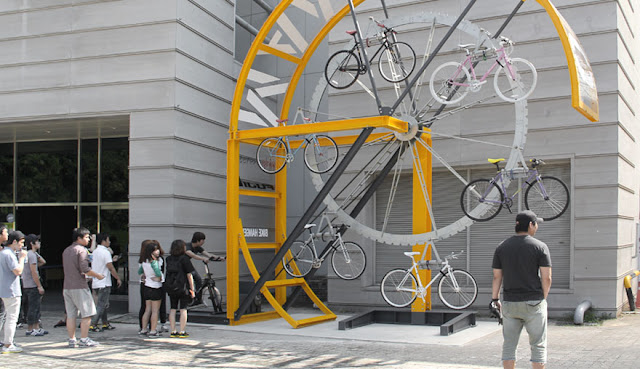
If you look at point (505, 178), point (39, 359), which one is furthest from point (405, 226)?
point (39, 359)

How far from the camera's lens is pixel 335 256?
45.2ft

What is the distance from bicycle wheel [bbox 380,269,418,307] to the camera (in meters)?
12.6

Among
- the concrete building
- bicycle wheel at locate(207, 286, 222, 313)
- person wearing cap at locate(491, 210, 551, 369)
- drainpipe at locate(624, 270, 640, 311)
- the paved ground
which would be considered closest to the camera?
person wearing cap at locate(491, 210, 551, 369)

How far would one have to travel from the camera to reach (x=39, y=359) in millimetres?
9617

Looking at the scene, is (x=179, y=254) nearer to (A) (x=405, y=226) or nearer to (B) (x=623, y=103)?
(A) (x=405, y=226)

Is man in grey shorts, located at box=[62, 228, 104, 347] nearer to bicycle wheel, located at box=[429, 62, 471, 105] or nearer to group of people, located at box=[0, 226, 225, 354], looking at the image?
group of people, located at box=[0, 226, 225, 354]

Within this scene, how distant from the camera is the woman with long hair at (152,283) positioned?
11750mm

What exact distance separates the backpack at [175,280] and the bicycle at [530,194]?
4.81 meters

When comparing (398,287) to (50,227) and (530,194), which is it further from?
(50,227)

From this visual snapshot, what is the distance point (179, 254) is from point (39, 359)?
111 inches

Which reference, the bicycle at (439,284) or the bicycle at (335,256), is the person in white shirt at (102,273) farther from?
the bicycle at (439,284)

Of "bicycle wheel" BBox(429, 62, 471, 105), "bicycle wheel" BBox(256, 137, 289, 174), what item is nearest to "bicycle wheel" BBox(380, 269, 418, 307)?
"bicycle wheel" BBox(256, 137, 289, 174)

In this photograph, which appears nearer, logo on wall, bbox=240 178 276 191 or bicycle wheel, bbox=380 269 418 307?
bicycle wheel, bbox=380 269 418 307

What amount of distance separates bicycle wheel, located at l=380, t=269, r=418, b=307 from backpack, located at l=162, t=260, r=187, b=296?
12.4 feet
